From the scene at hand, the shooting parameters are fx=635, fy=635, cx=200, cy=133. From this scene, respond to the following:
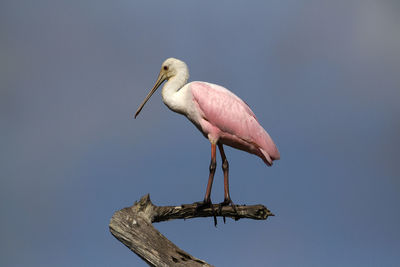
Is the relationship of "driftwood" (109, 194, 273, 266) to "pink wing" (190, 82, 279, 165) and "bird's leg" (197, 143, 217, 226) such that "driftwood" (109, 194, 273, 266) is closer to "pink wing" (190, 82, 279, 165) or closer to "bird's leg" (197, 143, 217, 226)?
"bird's leg" (197, 143, 217, 226)

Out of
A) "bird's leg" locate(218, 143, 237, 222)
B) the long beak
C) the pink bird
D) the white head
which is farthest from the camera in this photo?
the long beak

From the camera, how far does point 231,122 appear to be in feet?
36.7

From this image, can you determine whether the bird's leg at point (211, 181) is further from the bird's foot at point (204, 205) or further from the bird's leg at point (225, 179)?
the bird's leg at point (225, 179)

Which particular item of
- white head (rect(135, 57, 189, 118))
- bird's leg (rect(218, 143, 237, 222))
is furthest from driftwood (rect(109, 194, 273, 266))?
white head (rect(135, 57, 189, 118))

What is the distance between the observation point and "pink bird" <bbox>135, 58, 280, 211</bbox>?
1114cm

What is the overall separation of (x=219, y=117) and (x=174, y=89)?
107cm

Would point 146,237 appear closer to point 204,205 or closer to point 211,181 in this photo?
point 204,205

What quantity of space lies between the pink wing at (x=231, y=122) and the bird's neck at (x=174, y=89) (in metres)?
0.30

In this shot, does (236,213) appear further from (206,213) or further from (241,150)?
(241,150)

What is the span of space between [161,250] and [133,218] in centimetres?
66

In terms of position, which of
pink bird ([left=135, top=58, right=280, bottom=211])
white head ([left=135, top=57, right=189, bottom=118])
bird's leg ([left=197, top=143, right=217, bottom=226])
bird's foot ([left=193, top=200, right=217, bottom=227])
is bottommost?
bird's foot ([left=193, top=200, right=217, bottom=227])

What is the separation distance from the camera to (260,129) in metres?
11.4

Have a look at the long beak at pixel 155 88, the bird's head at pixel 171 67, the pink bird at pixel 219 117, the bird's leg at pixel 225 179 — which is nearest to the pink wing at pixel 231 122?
the pink bird at pixel 219 117

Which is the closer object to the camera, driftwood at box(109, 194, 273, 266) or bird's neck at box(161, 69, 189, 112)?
driftwood at box(109, 194, 273, 266)
